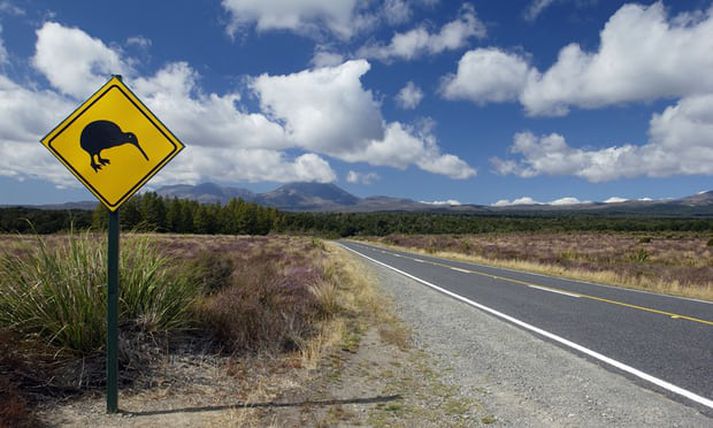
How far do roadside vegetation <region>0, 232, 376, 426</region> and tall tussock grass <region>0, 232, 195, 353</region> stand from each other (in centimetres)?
1

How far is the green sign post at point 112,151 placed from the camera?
352 cm

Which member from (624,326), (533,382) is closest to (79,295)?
(533,382)

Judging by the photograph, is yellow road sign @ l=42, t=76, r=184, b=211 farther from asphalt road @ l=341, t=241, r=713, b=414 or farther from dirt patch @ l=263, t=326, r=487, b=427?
asphalt road @ l=341, t=241, r=713, b=414

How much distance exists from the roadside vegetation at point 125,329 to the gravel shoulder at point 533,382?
5.41ft

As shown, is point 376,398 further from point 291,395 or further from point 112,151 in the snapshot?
point 112,151

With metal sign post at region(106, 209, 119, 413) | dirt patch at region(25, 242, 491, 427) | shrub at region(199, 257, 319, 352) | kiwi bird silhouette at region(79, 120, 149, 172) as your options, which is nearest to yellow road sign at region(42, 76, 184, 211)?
kiwi bird silhouette at region(79, 120, 149, 172)

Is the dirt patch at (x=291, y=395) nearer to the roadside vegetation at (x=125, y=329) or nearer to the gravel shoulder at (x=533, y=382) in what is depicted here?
the roadside vegetation at (x=125, y=329)

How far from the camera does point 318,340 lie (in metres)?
5.78

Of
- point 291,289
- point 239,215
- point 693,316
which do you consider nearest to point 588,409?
point 291,289

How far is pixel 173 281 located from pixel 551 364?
5.14m

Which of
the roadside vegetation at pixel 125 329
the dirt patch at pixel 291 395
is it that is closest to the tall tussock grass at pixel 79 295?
the roadside vegetation at pixel 125 329

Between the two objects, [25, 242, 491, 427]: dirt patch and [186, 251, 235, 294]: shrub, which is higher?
[186, 251, 235, 294]: shrub

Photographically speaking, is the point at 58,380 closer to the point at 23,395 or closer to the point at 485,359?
the point at 23,395

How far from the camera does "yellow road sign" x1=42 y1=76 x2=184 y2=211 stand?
11.6 ft
